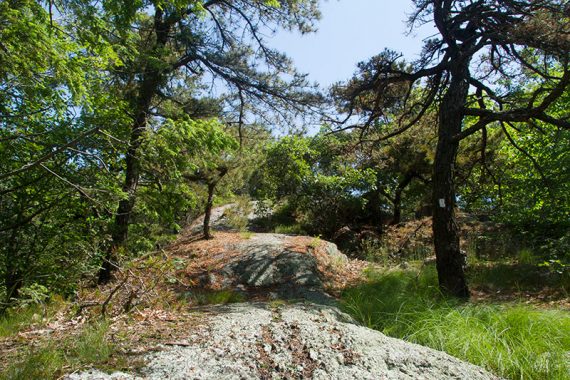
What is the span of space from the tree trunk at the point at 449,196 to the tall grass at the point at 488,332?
634 mm

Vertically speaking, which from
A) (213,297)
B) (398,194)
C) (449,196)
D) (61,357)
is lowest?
(213,297)

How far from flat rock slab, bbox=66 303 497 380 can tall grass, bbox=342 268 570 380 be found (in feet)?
1.04

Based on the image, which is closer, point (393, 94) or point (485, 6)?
point (485, 6)

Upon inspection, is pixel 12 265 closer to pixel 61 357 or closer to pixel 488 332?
pixel 61 357

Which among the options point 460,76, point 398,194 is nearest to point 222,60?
point 460,76

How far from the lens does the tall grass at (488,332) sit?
3.14 meters

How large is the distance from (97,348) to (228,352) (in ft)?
3.15

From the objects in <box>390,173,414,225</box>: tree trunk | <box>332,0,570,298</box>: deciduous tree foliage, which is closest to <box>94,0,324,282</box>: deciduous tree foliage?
<box>332,0,570,298</box>: deciduous tree foliage

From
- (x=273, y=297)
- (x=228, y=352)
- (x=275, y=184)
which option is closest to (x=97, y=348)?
(x=228, y=352)

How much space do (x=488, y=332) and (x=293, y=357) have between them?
2083 millimetres

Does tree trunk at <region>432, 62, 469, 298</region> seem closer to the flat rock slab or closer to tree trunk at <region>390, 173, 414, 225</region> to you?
the flat rock slab

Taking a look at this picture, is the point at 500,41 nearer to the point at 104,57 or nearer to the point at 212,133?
the point at 212,133

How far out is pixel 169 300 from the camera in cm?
455

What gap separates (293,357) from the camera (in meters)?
2.98
